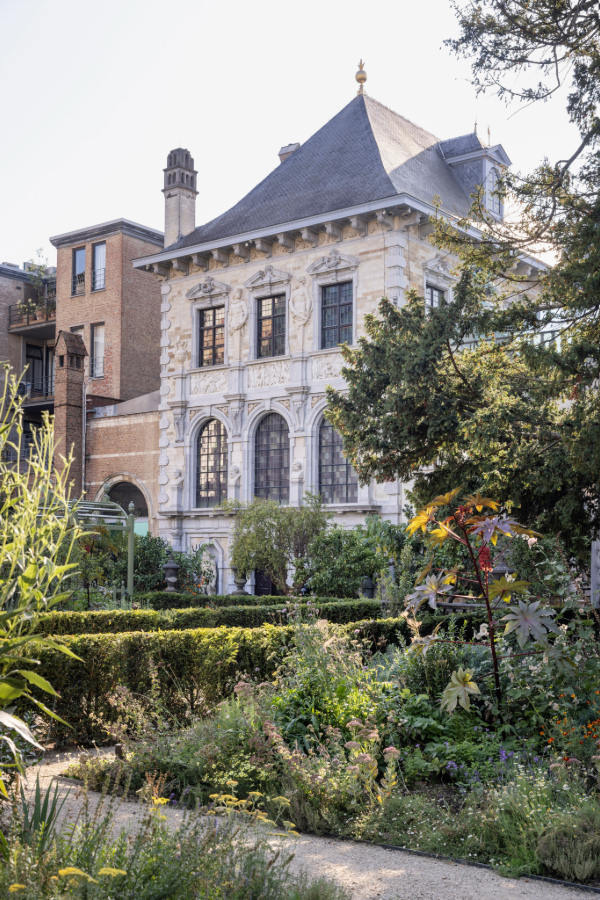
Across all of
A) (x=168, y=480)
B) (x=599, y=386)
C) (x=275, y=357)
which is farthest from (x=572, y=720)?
(x=168, y=480)

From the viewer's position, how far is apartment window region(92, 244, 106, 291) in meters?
31.1

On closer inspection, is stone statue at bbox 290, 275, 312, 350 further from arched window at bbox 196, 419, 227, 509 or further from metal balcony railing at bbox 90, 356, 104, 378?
metal balcony railing at bbox 90, 356, 104, 378

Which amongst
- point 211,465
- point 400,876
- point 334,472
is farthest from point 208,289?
point 400,876

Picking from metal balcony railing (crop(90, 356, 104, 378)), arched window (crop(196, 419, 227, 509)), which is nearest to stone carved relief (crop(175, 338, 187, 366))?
arched window (crop(196, 419, 227, 509))

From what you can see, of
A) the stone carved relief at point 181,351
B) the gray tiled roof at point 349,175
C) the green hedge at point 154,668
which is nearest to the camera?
the green hedge at point 154,668

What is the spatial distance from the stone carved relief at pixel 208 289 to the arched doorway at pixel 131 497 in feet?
21.6

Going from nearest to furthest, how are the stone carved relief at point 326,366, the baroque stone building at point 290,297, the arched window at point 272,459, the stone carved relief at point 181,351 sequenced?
the baroque stone building at point 290,297 < the stone carved relief at point 326,366 < the arched window at point 272,459 < the stone carved relief at point 181,351

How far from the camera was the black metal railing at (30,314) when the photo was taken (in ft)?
113

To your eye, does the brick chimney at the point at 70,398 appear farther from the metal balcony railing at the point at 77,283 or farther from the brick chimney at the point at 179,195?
the brick chimney at the point at 179,195

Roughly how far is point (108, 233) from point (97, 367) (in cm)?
499

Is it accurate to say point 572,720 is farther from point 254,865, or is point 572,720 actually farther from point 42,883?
point 42,883

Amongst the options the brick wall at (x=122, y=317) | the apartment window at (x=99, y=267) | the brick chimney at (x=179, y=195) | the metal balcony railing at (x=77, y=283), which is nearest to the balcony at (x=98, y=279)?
the apartment window at (x=99, y=267)

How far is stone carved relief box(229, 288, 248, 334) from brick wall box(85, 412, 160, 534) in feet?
13.8

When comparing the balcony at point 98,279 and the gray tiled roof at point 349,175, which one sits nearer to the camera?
the gray tiled roof at point 349,175
